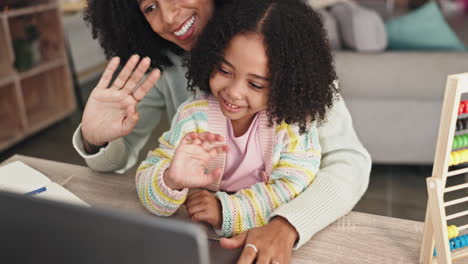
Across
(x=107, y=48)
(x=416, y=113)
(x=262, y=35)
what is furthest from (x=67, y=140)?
(x=262, y=35)

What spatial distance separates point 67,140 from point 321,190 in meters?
2.62

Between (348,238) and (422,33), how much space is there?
2136mm

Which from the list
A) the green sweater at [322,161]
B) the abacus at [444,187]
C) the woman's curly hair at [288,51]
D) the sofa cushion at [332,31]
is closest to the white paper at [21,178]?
the green sweater at [322,161]

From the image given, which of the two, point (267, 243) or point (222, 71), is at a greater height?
point (222, 71)

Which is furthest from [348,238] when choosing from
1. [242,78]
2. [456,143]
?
[242,78]

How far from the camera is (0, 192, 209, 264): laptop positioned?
34cm

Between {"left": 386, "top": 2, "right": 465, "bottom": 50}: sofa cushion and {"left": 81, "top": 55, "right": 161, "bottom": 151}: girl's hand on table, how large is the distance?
211 centimetres

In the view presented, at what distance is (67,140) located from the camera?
313 centimetres

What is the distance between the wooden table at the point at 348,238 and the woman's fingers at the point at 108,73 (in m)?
0.24

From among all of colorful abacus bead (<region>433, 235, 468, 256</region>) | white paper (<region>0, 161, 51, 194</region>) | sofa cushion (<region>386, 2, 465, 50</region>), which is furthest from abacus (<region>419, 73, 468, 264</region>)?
sofa cushion (<region>386, 2, 465, 50</region>)

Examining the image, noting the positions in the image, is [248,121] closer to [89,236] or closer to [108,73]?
[108,73]

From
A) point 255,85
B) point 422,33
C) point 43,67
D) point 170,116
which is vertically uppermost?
point 255,85

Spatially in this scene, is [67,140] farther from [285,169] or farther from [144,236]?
[144,236]

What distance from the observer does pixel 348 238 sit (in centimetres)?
84
